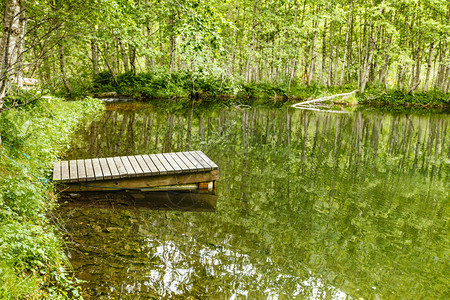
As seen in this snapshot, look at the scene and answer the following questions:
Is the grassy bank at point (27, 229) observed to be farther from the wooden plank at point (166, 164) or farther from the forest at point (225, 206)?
the wooden plank at point (166, 164)

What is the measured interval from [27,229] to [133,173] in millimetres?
3411

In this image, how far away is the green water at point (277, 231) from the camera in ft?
15.7

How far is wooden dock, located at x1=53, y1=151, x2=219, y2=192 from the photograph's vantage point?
291 inches

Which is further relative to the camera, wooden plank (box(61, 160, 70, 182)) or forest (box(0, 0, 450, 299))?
wooden plank (box(61, 160, 70, 182))

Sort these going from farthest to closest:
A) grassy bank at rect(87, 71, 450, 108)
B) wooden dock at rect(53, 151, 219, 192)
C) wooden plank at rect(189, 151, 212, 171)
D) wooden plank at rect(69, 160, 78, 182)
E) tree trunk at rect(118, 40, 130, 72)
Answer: grassy bank at rect(87, 71, 450, 108) → tree trunk at rect(118, 40, 130, 72) → wooden plank at rect(189, 151, 212, 171) → wooden dock at rect(53, 151, 219, 192) → wooden plank at rect(69, 160, 78, 182)

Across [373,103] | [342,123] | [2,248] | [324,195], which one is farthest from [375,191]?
[373,103]

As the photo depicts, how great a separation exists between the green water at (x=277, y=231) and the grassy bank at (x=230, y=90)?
594 inches

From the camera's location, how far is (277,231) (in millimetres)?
6461

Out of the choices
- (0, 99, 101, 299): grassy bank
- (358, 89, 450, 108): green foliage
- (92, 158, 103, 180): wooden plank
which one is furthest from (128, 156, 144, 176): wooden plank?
(358, 89, 450, 108): green foliage

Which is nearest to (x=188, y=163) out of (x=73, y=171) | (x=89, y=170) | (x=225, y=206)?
(x=225, y=206)

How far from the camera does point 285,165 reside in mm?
11031

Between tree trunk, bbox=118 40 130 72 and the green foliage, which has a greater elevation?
tree trunk, bbox=118 40 130 72

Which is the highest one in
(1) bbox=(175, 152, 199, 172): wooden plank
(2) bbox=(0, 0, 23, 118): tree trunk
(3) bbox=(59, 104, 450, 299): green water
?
(2) bbox=(0, 0, 23, 118): tree trunk

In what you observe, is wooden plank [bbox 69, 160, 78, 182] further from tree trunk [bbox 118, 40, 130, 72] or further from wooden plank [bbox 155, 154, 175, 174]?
tree trunk [bbox 118, 40, 130, 72]
